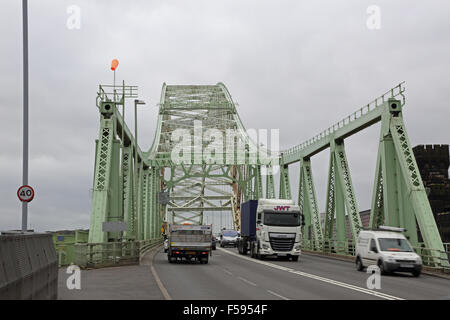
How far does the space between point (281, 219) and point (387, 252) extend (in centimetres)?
1083

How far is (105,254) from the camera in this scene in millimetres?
26266

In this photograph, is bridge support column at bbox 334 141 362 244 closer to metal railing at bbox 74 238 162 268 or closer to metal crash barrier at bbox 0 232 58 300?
metal railing at bbox 74 238 162 268

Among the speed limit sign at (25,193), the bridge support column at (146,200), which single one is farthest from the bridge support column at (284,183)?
the speed limit sign at (25,193)

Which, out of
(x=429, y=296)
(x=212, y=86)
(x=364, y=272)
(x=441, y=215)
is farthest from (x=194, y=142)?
(x=429, y=296)

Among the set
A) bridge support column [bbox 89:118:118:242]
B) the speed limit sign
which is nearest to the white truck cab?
bridge support column [bbox 89:118:118:242]

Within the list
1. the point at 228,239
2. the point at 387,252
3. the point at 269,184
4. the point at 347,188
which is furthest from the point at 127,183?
the point at 228,239

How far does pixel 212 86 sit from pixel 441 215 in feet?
160

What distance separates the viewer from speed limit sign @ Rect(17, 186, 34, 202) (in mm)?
16828

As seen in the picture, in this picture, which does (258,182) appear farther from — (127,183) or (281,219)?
(281,219)

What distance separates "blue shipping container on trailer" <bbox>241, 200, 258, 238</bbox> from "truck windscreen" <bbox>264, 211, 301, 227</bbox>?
13.5 feet

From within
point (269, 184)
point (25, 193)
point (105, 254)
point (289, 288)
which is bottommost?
point (105, 254)
